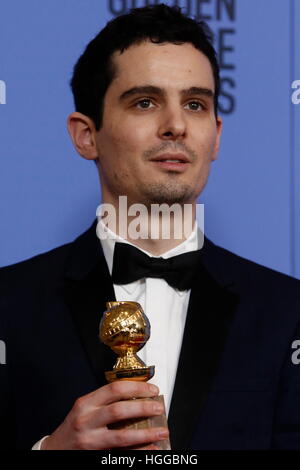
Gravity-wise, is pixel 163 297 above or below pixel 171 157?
below

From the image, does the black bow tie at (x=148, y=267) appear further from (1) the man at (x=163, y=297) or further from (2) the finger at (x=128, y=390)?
(2) the finger at (x=128, y=390)

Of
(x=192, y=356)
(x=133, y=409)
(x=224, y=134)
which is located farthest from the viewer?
(x=224, y=134)

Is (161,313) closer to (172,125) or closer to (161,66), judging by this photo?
(172,125)

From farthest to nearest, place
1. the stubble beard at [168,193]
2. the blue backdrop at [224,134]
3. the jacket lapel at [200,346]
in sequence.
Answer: the blue backdrop at [224,134] < the stubble beard at [168,193] < the jacket lapel at [200,346]

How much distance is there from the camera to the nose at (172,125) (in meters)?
1.81

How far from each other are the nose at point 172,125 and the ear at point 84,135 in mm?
244

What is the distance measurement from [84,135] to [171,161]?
319mm

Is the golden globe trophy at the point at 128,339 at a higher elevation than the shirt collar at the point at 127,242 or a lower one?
lower

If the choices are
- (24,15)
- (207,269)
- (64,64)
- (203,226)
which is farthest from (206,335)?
(24,15)

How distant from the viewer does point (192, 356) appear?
178 cm

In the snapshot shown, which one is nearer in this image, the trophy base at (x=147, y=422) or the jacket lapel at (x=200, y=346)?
the trophy base at (x=147, y=422)

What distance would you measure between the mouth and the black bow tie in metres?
0.19

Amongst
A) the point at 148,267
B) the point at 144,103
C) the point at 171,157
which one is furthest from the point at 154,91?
the point at 148,267

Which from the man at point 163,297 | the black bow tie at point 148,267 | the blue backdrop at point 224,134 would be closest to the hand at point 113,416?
the man at point 163,297
